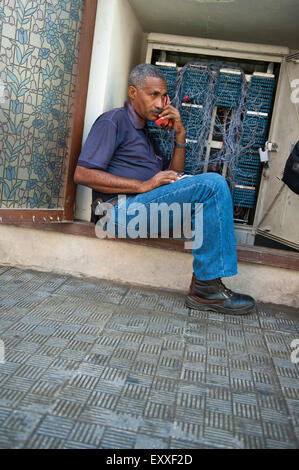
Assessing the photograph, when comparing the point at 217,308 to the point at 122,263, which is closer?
the point at 217,308

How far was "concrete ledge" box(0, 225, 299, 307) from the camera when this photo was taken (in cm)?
323

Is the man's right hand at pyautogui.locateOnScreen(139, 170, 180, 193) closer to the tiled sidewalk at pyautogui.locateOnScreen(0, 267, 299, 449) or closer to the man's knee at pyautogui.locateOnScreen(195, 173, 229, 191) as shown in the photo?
the man's knee at pyautogui.locateOnScreen(195, 173, 229, 191)

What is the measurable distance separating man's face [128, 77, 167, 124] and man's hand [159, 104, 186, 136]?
38mm

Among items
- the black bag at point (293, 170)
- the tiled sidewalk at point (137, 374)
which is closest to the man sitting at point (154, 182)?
the tiled sidewalk at point (137, 374)

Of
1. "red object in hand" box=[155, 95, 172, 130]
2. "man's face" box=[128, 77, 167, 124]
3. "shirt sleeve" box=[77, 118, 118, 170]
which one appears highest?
"man's face" box=[128, 77, 167, 124]

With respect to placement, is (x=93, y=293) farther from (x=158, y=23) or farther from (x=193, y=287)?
(x=158, y=23)

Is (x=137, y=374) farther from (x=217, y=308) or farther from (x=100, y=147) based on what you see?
(x=100, y=147)

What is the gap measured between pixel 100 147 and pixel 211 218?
89 cm

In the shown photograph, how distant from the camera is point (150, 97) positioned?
3.08 metres

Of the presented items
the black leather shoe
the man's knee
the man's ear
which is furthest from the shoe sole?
the man's ear

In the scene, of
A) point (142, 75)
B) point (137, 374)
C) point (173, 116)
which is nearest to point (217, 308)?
point (137, 374)

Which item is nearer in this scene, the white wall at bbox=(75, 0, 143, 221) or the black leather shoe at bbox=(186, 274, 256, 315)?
the black leather shoe at bbox=(186, 274, 256, 315)

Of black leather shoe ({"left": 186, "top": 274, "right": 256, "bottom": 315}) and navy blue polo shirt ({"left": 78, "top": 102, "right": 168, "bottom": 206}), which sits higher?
navy blue polo shirt ({"left": 78, "top": 102, "right": 168, "bottom": 206})

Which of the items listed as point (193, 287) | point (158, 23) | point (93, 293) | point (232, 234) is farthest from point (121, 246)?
point (158, 23)
